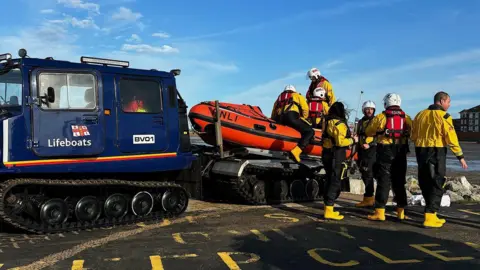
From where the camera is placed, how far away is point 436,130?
6844 mm

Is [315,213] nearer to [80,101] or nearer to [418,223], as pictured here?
[418,223]

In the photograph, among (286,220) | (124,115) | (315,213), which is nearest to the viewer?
(124,115)

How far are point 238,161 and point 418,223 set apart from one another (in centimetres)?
329

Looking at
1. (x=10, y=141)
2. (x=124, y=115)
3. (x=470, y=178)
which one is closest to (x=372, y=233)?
(x=124, y=115)

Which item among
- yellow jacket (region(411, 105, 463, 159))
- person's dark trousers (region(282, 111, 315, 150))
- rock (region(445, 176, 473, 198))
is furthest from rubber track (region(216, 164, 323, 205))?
rock (region(445, 176, 473, 198))

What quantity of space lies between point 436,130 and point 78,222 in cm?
542

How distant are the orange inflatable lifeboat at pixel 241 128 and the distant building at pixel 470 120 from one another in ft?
337

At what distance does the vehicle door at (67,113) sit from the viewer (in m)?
6.10

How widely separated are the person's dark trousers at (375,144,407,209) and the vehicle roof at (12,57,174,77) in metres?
3.71

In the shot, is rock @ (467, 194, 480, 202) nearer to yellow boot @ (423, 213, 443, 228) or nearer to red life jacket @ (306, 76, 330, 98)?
yellow boot @ (423, 213, 443, 228)

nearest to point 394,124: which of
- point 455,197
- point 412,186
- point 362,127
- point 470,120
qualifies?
point 362,127

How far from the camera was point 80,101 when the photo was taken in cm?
648

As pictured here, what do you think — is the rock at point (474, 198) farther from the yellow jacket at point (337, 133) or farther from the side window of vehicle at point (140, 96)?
the side window of vehicle at point (140, 96)

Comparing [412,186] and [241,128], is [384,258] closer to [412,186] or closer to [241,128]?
[241,128]
